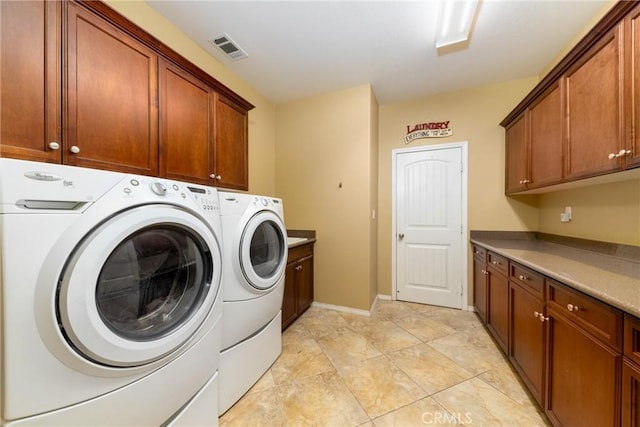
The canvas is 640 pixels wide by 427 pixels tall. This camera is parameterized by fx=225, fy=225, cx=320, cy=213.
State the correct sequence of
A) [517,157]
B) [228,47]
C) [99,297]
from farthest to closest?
[517,157]
[228,47]
[99,297]

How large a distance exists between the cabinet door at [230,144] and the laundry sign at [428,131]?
6.62 ft

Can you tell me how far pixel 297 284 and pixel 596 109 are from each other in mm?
2500

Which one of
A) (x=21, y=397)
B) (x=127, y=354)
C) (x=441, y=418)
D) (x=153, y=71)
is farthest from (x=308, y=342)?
(x=153, y=71)

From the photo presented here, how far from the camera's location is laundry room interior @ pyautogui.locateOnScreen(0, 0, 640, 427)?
0.73 meters

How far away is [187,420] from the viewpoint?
1012mm

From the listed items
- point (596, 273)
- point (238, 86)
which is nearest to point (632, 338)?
point (596, 273)

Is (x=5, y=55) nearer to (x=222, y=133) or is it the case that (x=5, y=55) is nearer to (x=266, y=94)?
(x=222, y=133)

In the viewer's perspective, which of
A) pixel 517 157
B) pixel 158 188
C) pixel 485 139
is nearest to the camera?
pixel 158 188

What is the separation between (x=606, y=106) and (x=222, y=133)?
2.44m

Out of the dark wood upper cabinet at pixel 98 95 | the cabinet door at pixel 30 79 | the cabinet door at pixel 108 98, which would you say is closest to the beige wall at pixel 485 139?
the dark wood upper cabinet at pixel 98 95

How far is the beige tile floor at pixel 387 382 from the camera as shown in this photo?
1255 millimetres

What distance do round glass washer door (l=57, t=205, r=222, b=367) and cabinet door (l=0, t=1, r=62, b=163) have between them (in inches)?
21.7

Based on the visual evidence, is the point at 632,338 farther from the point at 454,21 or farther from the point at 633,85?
the point at 454,21

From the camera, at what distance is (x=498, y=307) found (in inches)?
72.9
